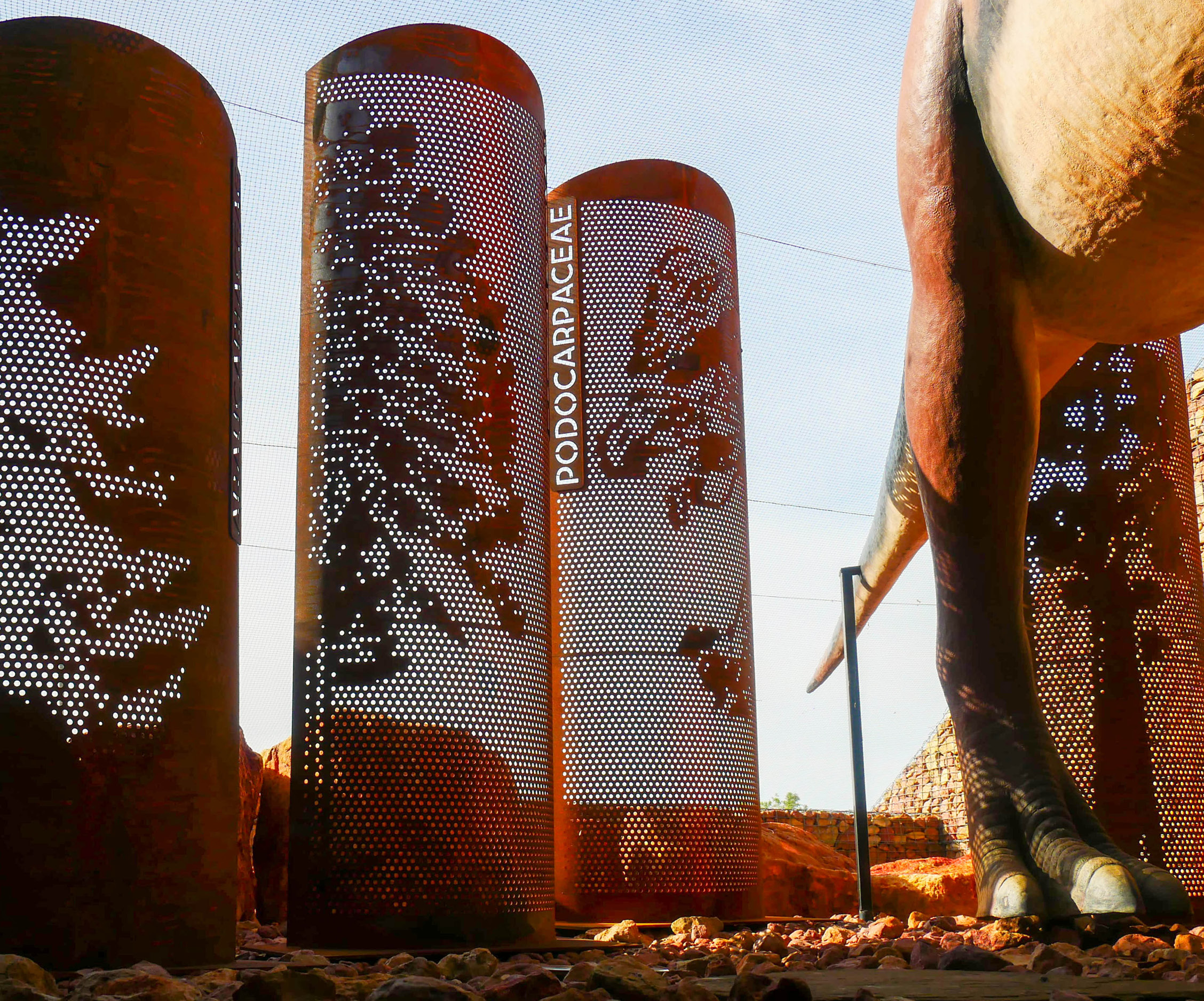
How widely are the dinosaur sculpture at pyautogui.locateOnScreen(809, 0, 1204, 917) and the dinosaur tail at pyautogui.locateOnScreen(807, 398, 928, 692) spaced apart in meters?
1.40

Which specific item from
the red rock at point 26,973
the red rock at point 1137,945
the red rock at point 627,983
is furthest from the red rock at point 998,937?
the red rock at point 26,973

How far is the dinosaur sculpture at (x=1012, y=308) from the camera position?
3980 mm

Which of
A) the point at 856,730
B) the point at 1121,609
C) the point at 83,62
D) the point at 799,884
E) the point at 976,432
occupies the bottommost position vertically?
the point at 799,884

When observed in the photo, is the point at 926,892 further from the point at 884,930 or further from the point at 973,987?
the point at 973,987

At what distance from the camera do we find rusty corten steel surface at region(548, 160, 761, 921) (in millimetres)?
8625

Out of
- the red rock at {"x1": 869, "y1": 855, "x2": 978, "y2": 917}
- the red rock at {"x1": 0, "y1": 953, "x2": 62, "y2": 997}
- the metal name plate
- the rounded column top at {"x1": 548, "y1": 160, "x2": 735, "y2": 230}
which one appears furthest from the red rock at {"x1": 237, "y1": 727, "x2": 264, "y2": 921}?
the red rock at {"x1": 869, "y1": 855, "x2": 978, "y2": 917}

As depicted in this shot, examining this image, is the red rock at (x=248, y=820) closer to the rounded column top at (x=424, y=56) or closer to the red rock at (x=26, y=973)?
the rounded column top at (x=424, y=56)

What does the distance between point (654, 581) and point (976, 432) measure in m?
4.47

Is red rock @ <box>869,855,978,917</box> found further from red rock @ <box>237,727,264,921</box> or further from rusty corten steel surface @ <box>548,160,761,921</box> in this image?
red rock @ <box>237,727,264,921</box>

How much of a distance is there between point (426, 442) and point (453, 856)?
1.70 metres

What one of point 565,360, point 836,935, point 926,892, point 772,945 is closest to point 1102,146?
point 772,945

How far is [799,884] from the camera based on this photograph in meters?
10.9

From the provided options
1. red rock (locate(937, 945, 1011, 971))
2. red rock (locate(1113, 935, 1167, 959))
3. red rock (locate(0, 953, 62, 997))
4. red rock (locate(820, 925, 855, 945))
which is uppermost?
red rock (locate(0, 953, 62, 997))

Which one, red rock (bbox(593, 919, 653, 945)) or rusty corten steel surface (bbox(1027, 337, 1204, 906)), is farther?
rusty corten steel surface (bbox(1027, 337, 1204, 906))
